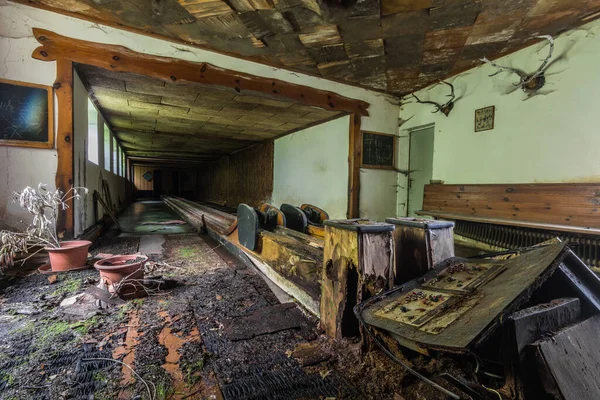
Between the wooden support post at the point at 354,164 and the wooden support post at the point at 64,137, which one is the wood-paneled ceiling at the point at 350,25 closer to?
the wooden support post at the point at 64,137

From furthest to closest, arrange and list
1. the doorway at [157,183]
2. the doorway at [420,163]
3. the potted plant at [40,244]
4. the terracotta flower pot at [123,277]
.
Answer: the doorway at [157,183] < the doorway at [420,163] < the potted plant at [40,244] < the terracotta flower pot at [123,277]

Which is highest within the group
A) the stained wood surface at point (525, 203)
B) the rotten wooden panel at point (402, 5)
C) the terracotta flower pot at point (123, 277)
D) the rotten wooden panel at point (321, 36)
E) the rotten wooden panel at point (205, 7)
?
the rotten wooden panel at point (321, 36)

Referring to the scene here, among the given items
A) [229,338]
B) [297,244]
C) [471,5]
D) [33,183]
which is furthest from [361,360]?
[33,183]

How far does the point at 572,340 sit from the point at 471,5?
8.45 feet

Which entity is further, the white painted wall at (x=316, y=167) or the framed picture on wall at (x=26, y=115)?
the white painted wall at (x=316, y=167)

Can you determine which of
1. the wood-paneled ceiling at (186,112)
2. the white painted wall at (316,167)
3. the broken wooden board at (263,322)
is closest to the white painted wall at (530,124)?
the white painted wall at (316,167)

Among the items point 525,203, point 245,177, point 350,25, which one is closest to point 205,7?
point 350,25

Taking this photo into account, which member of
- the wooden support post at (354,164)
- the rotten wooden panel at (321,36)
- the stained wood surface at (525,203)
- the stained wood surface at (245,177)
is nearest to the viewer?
the stained wood surface at (525,203)

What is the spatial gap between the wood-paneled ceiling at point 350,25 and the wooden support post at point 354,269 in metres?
2.02

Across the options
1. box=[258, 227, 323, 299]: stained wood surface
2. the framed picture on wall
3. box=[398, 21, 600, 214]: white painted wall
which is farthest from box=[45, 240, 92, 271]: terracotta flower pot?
box=[398, 21, 600, 214]: white painted wall

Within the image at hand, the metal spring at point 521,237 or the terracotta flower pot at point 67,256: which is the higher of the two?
the metal spring at point 521,237

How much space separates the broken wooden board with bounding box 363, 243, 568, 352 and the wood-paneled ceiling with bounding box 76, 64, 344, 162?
10.5ft

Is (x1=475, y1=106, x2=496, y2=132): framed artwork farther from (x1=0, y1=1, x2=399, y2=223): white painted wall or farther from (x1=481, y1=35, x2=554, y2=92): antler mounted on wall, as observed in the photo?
(x1=0, y1=1, x2=399, y2=223): white painted wall

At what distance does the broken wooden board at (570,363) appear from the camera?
0.72 m
